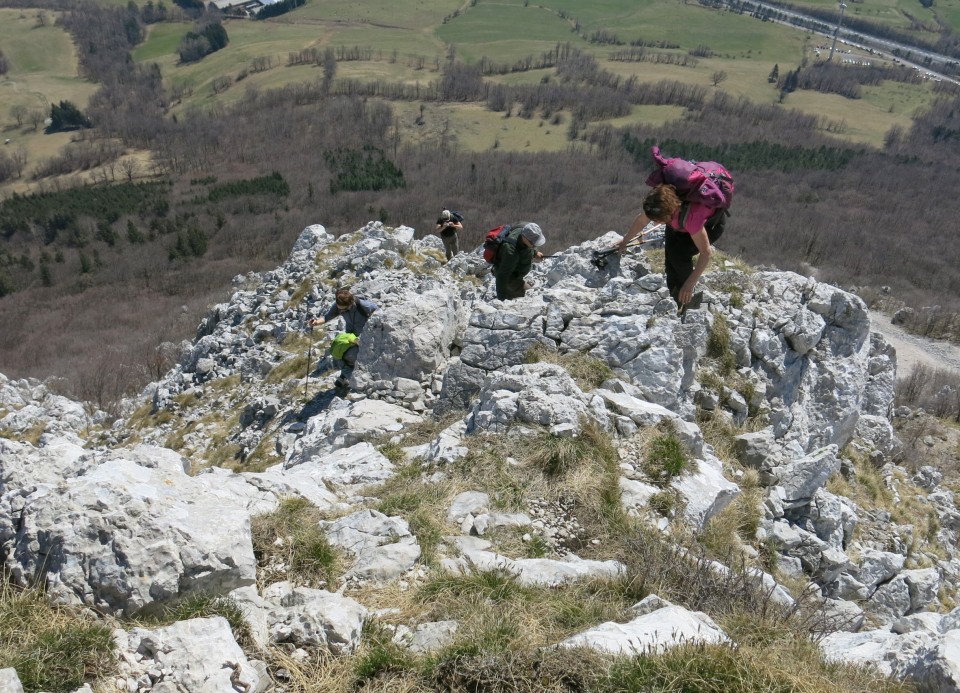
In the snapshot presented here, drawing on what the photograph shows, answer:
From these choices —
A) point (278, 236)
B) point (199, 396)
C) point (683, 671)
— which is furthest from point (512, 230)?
point (278, 236)

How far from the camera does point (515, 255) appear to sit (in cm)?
1154

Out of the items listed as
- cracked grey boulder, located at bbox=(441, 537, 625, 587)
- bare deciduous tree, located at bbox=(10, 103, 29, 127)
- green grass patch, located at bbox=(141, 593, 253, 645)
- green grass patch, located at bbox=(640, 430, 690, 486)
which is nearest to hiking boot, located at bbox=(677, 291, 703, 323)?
green grass patch, located at bbox=(640, 430, 690, 486)

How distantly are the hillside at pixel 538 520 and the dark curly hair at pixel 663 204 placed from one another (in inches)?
103

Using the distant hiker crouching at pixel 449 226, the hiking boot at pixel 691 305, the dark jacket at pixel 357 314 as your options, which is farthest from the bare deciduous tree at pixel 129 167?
the hiking boot at pixel 691 305

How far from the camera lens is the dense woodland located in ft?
217

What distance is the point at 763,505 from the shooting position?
9133 mm

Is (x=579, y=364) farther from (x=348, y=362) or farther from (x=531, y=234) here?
(x=348, y=362)

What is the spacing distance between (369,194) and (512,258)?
9565 centimetres

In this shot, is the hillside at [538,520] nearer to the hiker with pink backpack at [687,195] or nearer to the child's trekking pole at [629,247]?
the child's trekking pole at [629,247]

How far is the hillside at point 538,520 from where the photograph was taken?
4285 millimetres

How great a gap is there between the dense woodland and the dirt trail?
386 cm

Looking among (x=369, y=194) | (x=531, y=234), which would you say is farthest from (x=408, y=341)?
(x=369, y=194)

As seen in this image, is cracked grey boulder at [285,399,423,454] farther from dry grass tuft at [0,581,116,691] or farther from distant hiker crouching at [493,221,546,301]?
dry grass tuft at [0,581,116,691]

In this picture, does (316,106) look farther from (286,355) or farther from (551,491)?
(551,491)
